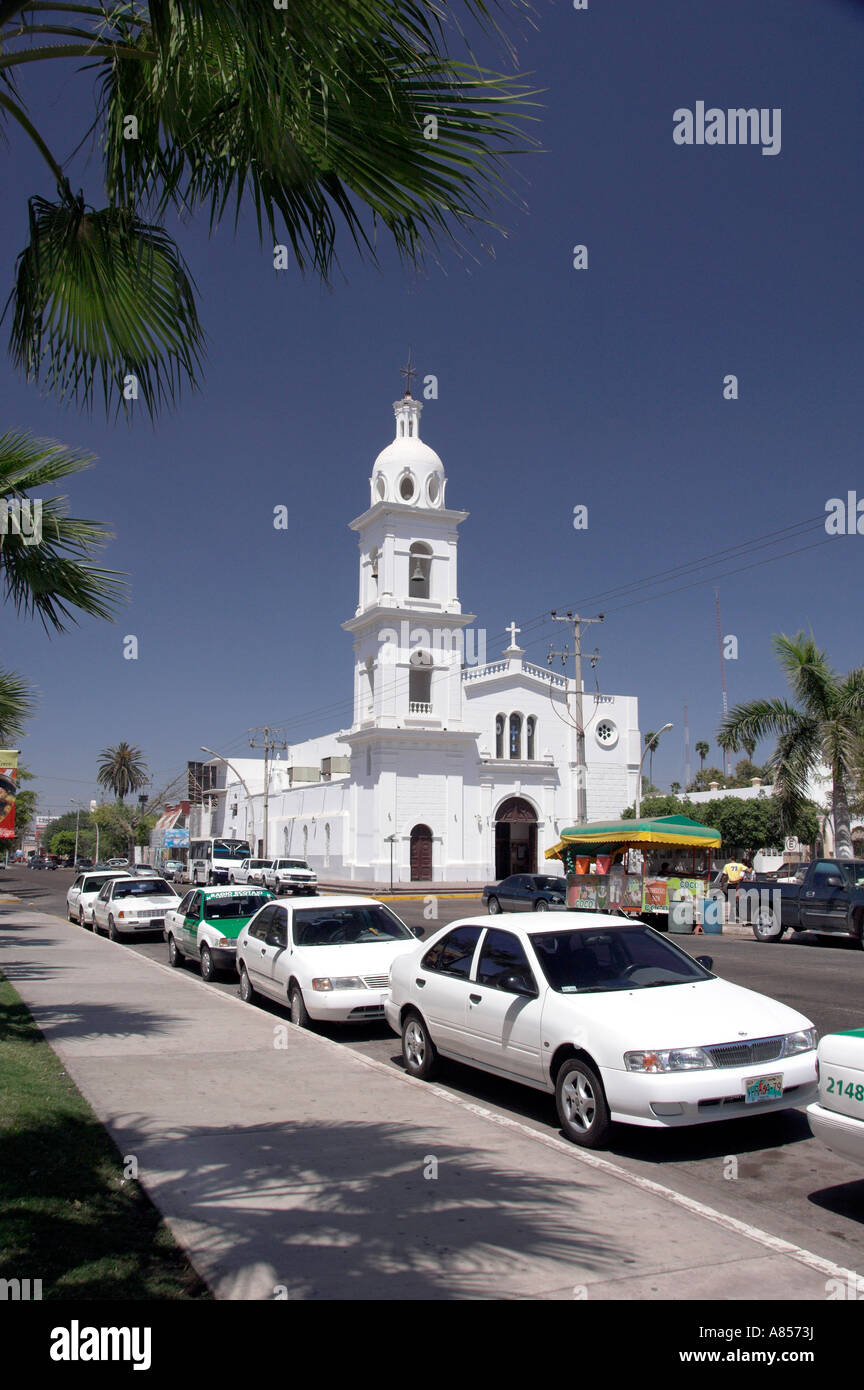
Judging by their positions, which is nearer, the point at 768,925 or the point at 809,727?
the point at 768,925

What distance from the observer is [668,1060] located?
6316 mm

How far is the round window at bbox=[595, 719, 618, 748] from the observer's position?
184ft

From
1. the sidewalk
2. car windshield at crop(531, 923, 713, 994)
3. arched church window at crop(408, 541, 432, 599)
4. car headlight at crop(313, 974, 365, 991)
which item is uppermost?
arched church window at crop(408, 541, 432, 599)

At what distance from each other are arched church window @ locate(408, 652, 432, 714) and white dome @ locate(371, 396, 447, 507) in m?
7.71

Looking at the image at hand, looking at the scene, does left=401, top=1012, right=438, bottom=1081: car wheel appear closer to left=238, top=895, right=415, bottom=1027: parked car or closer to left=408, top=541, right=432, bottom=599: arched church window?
left=238, top=895, right=415, bottom=1027: parked car

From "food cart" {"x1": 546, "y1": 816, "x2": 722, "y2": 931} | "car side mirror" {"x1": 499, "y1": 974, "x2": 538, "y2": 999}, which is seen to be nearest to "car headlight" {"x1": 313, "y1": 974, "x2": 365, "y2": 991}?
"car side mirror" {"x1": 499, "y1": 974, "x2": 538, "y2": 999}

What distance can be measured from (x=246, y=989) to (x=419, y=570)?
3938 cm

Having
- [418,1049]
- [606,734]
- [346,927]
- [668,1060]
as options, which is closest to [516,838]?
[606,734]

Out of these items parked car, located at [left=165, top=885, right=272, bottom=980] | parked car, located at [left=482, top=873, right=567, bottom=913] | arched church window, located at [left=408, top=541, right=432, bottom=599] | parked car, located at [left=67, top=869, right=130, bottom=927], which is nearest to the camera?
parked car, located at [left=165, top=885, right=272, bottom=980]

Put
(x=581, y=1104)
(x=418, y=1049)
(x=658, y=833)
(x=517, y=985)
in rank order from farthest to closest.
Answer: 1. (x=658, y=833)
2. (x=418, y=1049)
3. (x=517, y=985)
4. (x=581, y=1104)

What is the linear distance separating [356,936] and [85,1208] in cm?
681

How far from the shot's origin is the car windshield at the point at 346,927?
11966 millimetres

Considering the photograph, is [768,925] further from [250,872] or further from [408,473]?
[408,473]
